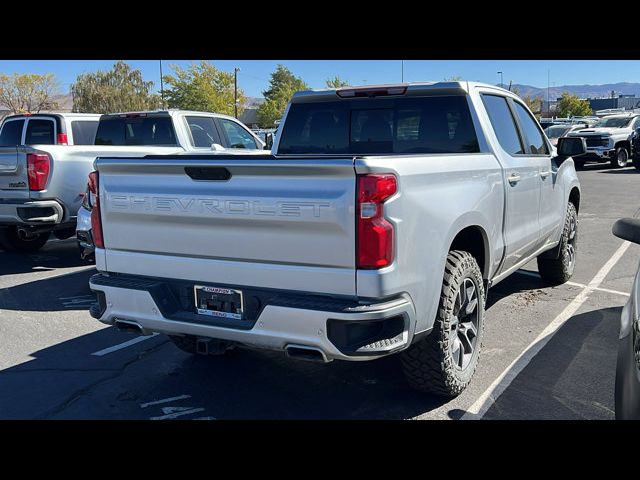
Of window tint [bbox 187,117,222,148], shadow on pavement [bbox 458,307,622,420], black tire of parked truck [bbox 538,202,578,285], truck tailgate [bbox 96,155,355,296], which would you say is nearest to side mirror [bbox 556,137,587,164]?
black tire of parked truck [bbox 538,202,578,285]

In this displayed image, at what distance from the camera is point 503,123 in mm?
5047

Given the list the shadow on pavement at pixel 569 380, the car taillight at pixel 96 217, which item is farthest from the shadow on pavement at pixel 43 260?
the shadow on pavement at pixel 569 380

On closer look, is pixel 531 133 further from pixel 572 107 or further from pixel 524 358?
pixel 572 107

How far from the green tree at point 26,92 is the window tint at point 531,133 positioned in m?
75.7

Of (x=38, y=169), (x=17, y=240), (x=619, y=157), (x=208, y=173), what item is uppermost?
(x=208, y=173)

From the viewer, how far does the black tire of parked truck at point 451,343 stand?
142 inches

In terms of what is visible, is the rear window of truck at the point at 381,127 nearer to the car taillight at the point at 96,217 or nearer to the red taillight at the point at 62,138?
the car taillight at the point at 96,217

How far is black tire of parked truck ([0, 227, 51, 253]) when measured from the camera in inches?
366

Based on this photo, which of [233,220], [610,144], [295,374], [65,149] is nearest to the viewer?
[233,220]

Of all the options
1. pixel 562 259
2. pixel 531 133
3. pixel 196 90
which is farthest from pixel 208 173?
pixel 196 90

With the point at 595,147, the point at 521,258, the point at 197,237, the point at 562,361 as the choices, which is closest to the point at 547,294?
the point at 521,258

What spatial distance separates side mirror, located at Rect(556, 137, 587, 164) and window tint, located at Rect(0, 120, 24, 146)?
871cm

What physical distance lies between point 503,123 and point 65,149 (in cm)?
596

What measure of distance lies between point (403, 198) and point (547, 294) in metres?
3.77
